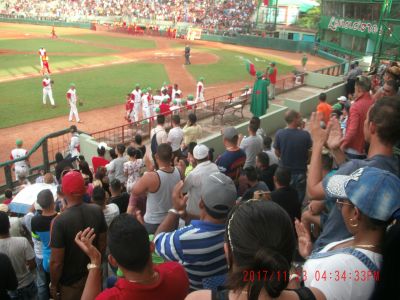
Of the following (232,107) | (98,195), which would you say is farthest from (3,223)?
(232,107)

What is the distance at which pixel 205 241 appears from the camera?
3131 millimetres

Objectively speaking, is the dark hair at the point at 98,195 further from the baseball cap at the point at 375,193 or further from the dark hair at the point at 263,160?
the baseball cap at the point at 375,193

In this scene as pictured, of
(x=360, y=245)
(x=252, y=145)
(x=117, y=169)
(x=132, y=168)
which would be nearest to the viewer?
(x=360, y=245)

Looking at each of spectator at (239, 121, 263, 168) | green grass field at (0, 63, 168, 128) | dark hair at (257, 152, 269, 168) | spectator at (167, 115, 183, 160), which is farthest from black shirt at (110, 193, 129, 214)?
green grass field at (0, 63, 168, 128)

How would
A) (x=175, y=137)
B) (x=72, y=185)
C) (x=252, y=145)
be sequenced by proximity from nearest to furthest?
(x=72, y=185) → (x=252, y=145) → (x=175, y=137)

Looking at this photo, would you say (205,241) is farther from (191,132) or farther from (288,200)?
(191,132)

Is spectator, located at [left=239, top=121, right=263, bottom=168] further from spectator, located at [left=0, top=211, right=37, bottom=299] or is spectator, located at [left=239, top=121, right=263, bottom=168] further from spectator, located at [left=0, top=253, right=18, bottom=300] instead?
spectator, located at [left=0, top=253, right=18, bottom=300]

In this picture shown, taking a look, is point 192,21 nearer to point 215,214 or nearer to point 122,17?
point 122,17

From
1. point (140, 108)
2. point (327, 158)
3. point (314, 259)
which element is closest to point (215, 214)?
point (314, 259)

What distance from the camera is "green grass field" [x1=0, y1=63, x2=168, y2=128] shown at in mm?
18469

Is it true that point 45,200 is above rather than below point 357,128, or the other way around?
below

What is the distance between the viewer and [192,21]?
180 feet

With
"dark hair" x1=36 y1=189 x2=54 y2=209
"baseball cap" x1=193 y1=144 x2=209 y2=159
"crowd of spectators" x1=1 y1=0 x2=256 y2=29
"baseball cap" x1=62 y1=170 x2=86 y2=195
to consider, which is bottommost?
"dark hair" x1=36 y1=189 x2=54 y2=209

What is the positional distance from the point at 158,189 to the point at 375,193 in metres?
3.03
